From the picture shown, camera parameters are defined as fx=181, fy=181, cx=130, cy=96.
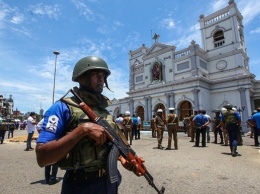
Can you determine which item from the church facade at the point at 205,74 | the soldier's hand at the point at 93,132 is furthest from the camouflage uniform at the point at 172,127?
the church facade at the point at 205,74

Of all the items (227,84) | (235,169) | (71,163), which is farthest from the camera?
(227,84)

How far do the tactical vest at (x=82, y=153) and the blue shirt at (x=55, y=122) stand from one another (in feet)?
0.14

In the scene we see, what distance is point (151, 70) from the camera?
26.4 metres

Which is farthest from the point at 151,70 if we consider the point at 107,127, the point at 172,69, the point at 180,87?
the point at 107,127

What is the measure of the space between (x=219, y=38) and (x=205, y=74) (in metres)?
5.28

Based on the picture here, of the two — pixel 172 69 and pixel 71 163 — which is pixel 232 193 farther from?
pixel 172 69

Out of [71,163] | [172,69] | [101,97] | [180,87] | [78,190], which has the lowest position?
[78,190]

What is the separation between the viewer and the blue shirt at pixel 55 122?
1318 millimetres

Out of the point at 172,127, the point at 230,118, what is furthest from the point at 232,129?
the point at 172,127

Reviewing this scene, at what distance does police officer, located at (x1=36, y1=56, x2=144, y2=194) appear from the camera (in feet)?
4.16

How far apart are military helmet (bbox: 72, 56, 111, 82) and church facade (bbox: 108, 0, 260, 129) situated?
67.8ft

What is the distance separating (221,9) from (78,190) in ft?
91.9

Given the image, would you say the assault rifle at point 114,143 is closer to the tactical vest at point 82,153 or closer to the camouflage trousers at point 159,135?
the tactical vest at point 82,153

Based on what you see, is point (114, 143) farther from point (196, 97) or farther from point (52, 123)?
point (196, 97)
